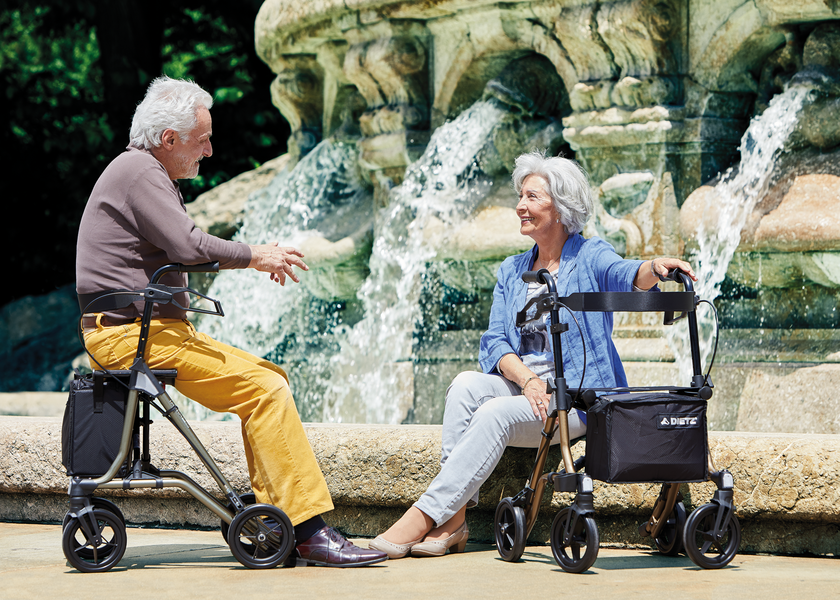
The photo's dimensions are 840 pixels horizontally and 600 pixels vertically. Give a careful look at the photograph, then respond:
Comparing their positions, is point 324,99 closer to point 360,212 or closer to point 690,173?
point 360,212

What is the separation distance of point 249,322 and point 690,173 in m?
3.36

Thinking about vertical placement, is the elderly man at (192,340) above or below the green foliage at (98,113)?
below

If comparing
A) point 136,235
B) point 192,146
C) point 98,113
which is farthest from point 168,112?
point 98,113

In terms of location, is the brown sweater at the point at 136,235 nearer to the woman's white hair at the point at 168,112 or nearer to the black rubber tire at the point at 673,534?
the woman's white hair at the point at 168,112

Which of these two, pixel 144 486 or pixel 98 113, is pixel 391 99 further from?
pixel 98 113

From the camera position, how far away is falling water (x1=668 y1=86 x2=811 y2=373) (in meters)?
5.29

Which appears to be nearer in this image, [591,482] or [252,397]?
[591,482]

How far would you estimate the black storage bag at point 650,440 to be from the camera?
3232 mm

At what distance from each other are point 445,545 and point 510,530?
0.73ft

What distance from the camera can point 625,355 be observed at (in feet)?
18.0

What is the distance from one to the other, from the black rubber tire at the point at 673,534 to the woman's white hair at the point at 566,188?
0.97 metres

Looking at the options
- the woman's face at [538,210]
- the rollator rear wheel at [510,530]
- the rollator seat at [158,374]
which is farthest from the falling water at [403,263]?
the rollator seat at [158,374]

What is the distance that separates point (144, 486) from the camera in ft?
11.1

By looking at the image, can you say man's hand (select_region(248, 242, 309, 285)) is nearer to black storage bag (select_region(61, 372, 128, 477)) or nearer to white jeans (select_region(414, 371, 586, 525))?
black storage bag (select_region(61, 372, 128, 477))
